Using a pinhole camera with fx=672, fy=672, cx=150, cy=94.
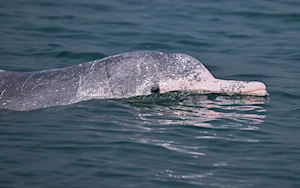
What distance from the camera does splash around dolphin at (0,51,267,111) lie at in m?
10.1

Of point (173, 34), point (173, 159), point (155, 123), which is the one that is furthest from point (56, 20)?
point (173, 159)

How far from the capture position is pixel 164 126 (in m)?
9.48

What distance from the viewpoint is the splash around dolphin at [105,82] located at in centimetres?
1006

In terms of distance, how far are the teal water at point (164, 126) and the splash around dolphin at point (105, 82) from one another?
178 millimetres

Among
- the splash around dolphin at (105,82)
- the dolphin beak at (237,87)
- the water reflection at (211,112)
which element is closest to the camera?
the water reflection at (211,112)

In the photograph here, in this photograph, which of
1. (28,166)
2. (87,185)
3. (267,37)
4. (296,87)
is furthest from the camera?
(267,37)

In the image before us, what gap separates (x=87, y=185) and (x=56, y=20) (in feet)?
37.2

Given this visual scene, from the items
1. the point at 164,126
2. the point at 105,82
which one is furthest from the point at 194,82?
the point at 105,82

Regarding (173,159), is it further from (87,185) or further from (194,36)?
(194,36)

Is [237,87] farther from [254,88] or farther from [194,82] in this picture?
[194,82]

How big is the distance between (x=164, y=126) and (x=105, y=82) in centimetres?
124

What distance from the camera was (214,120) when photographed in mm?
9844

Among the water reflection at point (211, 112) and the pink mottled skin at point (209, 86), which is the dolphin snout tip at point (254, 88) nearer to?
the pink mottled skin at point (209, 86)

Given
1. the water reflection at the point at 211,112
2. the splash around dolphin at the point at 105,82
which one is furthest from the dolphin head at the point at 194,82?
the water reflection at the point at 211,112
